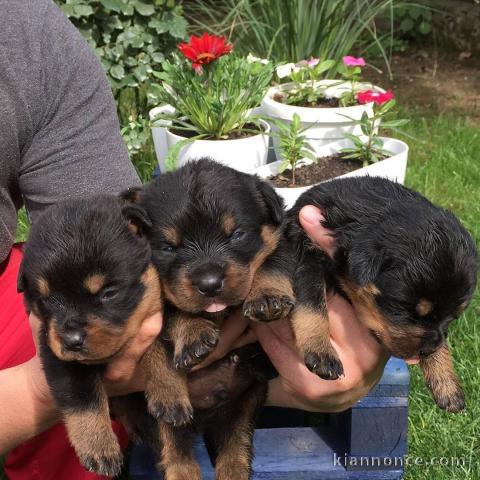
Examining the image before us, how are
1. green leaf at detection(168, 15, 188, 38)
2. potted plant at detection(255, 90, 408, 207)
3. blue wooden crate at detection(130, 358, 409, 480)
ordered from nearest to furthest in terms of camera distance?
blue wooden crate at detection(130, 358, 409, 480), potted plant at detection(255, 90, 408, 207), green leaf at detection(168, 15, 188, 38)

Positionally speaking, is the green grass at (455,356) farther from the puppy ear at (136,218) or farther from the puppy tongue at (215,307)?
the puppy ear at (136,218)

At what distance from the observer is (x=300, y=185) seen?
3678 millimetres

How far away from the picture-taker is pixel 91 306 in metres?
2.00

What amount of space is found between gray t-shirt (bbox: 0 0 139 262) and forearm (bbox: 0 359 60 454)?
70 cm

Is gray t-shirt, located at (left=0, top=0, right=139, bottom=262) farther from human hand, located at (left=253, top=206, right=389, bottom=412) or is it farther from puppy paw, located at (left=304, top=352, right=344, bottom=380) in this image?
puppy paw, located at (left=304, top=352, right=344, bottom=380)

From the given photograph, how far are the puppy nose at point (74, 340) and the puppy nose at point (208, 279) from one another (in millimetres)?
360

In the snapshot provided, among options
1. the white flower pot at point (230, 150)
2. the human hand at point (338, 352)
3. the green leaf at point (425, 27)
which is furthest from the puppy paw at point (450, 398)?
the green leaf at point (425, 27)

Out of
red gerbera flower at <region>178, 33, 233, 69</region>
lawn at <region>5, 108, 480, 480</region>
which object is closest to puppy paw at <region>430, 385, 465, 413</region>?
lawn at <region>5, 108, 480, 480</region>

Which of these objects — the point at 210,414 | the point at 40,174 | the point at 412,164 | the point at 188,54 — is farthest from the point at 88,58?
the point at 412,164

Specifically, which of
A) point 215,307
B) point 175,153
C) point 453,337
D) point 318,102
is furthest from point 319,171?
point 215,307

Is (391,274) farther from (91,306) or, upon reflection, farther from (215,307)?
(91,306)

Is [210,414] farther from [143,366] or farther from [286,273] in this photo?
[286,273]

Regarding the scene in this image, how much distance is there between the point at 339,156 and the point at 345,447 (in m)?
1.87

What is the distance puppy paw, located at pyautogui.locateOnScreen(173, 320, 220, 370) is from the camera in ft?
6.80
